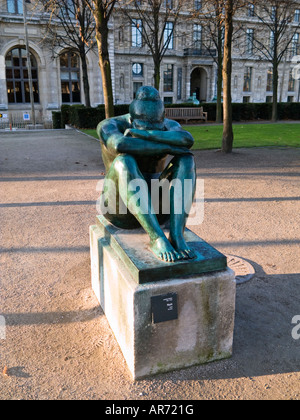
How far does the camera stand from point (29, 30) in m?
32.4

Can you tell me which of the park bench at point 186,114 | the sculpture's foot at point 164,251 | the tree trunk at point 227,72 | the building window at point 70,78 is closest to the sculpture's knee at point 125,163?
the sculpture's foot at point 164,251

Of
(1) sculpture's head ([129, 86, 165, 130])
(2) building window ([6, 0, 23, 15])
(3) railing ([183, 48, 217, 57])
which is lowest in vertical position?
(1) sculpture's head ([129, 86, 165, 130])

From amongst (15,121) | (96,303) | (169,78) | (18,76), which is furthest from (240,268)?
(169,78)

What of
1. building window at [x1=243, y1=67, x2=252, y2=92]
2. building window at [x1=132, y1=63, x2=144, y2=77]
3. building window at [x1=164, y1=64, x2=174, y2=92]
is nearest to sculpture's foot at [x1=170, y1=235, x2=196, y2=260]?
building window at [x1=132, y1=63, x2=144, y2=77]

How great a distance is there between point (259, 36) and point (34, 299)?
48.2m

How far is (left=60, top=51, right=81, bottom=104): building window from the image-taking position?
119 feet

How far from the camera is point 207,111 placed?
27969 millimetres

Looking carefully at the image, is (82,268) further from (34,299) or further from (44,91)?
(44,91)

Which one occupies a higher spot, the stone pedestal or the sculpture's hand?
the sculpture's hand

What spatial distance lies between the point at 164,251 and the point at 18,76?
3686cm

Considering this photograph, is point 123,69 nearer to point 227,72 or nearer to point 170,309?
point 227,72

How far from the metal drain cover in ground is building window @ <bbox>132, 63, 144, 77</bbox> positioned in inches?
1634

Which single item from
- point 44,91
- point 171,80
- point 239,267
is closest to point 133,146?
point 239,267

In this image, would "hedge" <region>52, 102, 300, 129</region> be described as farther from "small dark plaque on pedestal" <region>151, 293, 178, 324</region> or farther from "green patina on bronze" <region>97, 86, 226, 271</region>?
"small dark plaque on pedestal" <region>151, 293, 178, 324</region>
